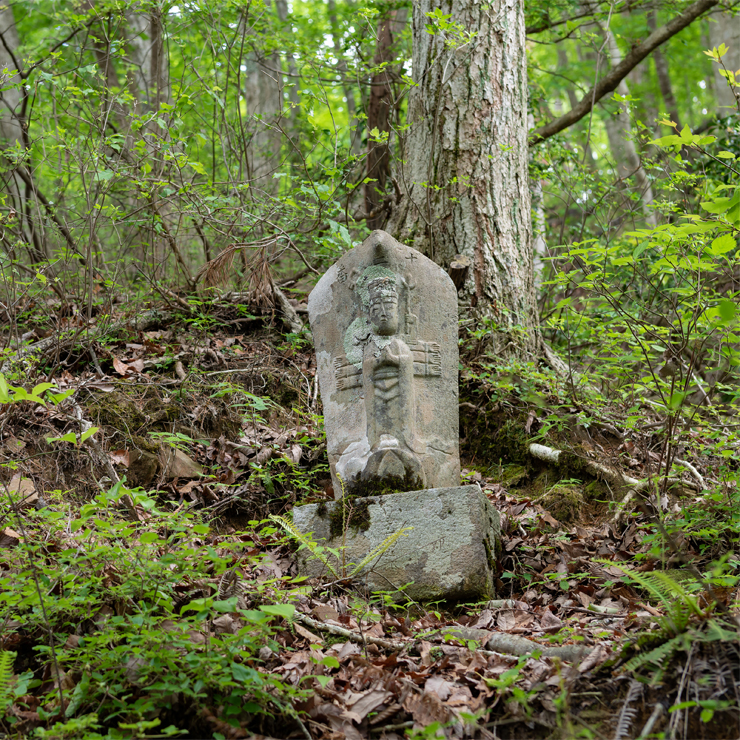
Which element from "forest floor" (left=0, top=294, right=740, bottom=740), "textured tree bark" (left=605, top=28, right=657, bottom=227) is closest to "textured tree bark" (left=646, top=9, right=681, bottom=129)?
"textured tree bark" (left=605, top=28, right=657, bottom=227)

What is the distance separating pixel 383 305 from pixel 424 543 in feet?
5.10

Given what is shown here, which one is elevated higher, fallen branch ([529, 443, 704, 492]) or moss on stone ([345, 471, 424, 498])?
moss on stone ([345, 471, 424, 498])

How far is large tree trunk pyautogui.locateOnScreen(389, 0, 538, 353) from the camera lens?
634 centimetres

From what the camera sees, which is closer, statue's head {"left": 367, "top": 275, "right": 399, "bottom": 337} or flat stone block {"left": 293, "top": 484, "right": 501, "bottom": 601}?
flat stone block {"left": 293, "top": 484, "right": 501, "bottom": 601}

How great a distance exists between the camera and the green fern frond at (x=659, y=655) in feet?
7.27

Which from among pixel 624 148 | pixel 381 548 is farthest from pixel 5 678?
pixel 624 148

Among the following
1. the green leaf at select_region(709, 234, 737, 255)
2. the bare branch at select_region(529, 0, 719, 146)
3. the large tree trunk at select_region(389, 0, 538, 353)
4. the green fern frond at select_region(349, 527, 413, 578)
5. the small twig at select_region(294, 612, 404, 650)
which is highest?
the bare branch at select_region(529, 0, 719, 146)

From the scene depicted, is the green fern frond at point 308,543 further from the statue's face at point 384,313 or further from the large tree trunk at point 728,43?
the large tree trunk at point 728,43

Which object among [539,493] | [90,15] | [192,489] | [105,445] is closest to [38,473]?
[105,445]

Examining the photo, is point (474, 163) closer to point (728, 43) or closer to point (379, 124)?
point (379, 124)

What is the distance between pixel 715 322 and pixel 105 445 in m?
4.37

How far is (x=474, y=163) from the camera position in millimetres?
6543

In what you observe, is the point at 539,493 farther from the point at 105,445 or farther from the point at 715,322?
the point at 105,445

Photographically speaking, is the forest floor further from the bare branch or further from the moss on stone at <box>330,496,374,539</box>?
the bare branch
